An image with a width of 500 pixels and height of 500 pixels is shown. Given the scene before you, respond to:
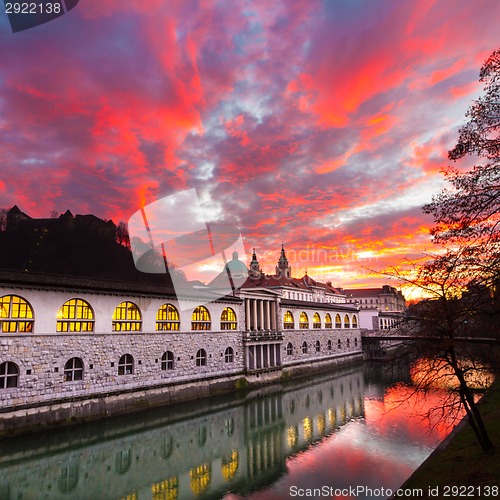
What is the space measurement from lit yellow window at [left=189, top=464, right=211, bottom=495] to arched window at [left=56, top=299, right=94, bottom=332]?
13.7m

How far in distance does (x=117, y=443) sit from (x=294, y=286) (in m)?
82.5

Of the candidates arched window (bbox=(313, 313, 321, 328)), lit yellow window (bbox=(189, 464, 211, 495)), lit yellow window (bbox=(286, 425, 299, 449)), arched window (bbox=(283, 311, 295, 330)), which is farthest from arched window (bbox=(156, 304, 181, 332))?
arched window (bbox=(313, 313, 321, 328))

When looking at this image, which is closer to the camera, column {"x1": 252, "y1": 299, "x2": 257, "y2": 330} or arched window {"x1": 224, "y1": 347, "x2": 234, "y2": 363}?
arched window {"x1": 224, "y1": 347, "x2": 234, "y2": 363}

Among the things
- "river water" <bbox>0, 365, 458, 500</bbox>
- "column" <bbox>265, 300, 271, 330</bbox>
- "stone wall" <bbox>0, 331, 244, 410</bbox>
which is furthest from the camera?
"column" <bbox>265, 300, 271, 330</bbox>

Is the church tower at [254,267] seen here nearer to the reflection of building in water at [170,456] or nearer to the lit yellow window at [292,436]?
the reflection of building in water at [170,456]

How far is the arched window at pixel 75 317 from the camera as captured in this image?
28.5 meters

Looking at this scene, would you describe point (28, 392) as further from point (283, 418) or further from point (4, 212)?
point (4, 212)

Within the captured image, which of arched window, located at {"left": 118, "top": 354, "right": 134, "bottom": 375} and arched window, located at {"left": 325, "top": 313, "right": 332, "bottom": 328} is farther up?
arched window, located at {"left": 325, "top": 313, "right": 332, "bottom": 328}

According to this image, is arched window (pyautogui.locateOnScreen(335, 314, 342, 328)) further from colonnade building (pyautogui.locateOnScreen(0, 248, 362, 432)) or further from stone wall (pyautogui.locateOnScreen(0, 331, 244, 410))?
stone wall (pyautogui.locateOnScreen(0, 331, 244, 410))

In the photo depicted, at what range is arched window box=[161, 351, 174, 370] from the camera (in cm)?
3569

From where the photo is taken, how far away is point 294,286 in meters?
105

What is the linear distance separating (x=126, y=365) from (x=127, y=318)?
3.67 metres

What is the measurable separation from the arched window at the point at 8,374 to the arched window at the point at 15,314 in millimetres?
2069

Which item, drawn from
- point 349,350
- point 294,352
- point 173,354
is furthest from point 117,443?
point 349,350
